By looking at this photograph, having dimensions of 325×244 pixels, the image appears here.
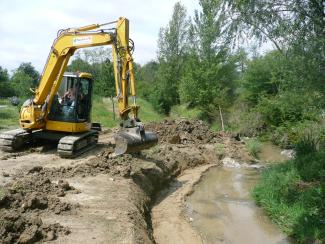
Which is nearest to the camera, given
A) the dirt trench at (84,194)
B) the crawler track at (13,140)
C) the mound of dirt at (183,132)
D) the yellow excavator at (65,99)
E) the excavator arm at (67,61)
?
the dirt trench at (84,194)

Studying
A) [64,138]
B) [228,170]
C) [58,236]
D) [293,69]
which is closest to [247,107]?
[228,170]

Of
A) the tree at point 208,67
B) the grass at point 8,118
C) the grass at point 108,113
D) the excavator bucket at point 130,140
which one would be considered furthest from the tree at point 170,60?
the excavator bucket at point 130,140

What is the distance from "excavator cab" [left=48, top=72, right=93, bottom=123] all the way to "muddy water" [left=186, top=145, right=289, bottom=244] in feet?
15.7

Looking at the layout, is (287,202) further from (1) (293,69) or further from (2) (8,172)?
(2) (8,172)

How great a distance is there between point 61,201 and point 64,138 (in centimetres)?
540

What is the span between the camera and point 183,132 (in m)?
22.0

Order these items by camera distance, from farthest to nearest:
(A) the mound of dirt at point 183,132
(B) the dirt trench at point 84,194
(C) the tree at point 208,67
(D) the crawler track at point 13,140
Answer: (C) the tree at point 208,67
(A) the mound of dirt at point 183,132
(D) the crawler track at point 13,140
(B) the dirt trench at point 84,194

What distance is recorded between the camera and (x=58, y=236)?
6668 millimetres

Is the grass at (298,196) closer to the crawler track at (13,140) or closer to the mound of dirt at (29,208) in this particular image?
the mound of dirt at (29,208)

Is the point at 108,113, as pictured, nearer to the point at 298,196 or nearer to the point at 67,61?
the point at 67,61

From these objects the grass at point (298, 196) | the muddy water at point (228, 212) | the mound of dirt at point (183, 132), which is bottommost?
the muddy water at point (228, 212)

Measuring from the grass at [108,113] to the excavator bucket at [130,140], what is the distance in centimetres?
1594

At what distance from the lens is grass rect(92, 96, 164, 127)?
3047cm

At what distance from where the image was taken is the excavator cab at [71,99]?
1415 centimetres
